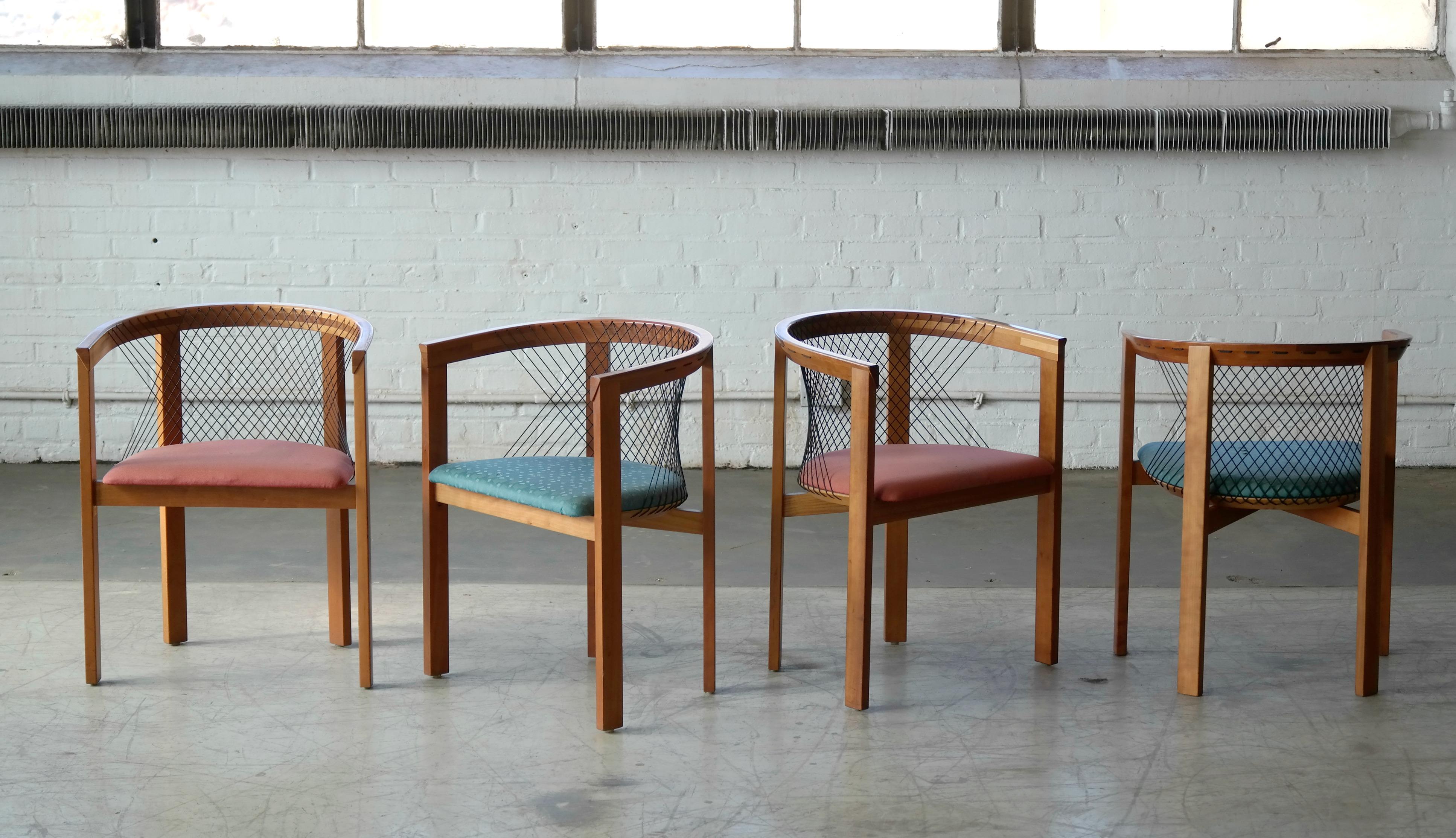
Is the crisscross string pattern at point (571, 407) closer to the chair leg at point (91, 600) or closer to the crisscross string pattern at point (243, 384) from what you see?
the crisscross string pattern at point (243, 384)

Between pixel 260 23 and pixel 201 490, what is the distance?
2869 millimetres

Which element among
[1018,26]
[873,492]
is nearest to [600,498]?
[873,492]

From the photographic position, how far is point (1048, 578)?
9.98 feet

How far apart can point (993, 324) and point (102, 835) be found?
1.94 meters

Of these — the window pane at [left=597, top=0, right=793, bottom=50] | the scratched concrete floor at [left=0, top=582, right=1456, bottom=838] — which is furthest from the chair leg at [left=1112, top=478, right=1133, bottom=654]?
the window pane at [left=597, top=0, right=793, bottom=50]

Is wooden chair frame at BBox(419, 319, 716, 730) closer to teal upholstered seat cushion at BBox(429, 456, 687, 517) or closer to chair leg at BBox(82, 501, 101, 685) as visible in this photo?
teal upholstered seat cushion at BBox(429, 456, 687, 517)

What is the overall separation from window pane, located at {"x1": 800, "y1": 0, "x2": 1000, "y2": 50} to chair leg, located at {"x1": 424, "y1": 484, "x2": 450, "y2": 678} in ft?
9.32

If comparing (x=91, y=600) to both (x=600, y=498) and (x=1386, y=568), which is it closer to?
(x=600, y=498)

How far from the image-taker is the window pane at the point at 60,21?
5156 mm

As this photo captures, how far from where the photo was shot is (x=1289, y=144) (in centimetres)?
500

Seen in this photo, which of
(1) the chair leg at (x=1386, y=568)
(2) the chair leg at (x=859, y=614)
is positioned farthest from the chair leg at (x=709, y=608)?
(1) the chair leg at (x=1386, y=568)

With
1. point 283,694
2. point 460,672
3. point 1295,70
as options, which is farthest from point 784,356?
point 1295,70

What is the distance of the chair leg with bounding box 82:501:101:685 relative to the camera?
2867 millimetres

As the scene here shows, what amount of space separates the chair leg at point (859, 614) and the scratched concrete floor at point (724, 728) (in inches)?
2.0
